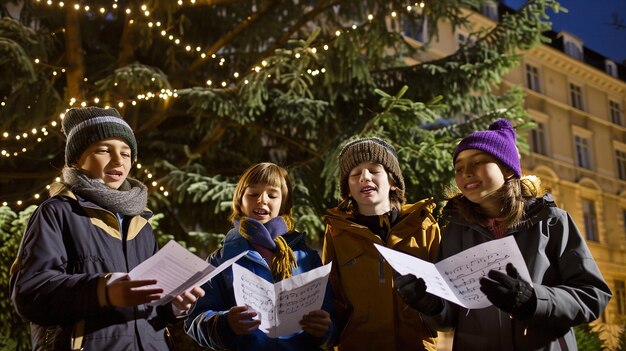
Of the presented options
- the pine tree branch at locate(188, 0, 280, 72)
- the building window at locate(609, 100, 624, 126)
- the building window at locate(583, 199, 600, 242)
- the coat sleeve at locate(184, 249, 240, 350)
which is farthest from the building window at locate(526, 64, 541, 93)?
the coat sleeve at locate(184, 249, 240, 350)

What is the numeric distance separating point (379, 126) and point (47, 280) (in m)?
5.66

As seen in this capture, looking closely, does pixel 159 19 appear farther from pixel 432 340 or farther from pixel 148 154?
pixel 432 340

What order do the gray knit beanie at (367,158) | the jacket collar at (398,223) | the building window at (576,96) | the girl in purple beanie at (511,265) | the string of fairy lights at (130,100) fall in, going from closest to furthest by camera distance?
the girl in purple beanie at (511,265) → the jacket collar at (398,223) → the gray knit beanie at (367,158) → the string of fairy lights at (130,100) → the building window at (576,96)

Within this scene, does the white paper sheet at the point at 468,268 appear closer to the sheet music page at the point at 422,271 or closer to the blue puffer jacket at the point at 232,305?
the sheet music page at the point at 422,271

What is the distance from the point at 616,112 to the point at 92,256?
29.7m

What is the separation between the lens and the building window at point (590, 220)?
2475 cm

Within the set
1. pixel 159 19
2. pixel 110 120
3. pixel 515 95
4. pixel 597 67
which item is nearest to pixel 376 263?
pixel 110 120

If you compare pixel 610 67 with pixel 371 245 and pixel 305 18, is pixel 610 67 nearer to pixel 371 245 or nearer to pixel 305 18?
pixel 305 18

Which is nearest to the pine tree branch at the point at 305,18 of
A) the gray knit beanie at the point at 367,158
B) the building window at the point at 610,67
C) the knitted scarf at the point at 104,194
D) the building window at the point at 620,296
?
the gray knit beanie at the point at 367,158

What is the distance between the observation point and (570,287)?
2.80 meters

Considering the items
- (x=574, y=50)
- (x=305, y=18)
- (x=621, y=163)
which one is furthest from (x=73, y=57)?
(x=621, y=163)

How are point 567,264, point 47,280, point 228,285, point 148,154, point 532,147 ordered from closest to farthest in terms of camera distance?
point 47,280, point 567,264, point 228,285, point 148,154, point 532,147

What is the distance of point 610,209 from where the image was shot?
26156 mm

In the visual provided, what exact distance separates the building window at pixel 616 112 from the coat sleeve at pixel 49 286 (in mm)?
29196
